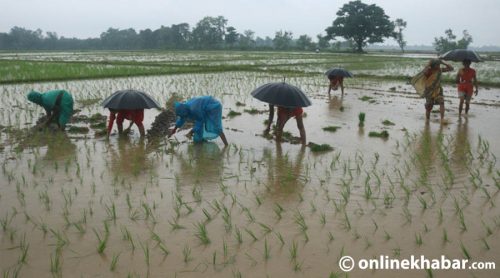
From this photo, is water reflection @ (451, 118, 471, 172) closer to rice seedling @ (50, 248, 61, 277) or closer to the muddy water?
the muddy water

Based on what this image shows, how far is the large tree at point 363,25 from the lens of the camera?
1928 inches

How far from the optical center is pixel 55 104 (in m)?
6.42

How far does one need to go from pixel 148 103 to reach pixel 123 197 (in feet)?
7.33

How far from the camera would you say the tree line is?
1948 inches

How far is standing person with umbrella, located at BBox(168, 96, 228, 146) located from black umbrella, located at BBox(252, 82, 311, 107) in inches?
23.7

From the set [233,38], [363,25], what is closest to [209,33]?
[233,38]

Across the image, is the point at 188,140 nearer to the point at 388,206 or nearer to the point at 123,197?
the point at 123,197

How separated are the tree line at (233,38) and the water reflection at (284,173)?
46.5 meters

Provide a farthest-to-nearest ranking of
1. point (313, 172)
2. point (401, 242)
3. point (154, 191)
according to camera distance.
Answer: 1. point (313, 172)
2. point (154, 191)
3. point (401, 242)

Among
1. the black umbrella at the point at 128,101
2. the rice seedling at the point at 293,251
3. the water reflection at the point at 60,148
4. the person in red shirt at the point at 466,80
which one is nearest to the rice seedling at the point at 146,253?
the rice seedling at the point at 293,251

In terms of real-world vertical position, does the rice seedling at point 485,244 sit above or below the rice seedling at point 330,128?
below

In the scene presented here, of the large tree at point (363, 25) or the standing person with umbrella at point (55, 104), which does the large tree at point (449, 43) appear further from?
the standing person with umbrella at point (55, 104)

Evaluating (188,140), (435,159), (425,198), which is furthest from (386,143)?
(188,140)

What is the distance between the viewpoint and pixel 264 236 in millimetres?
3256
